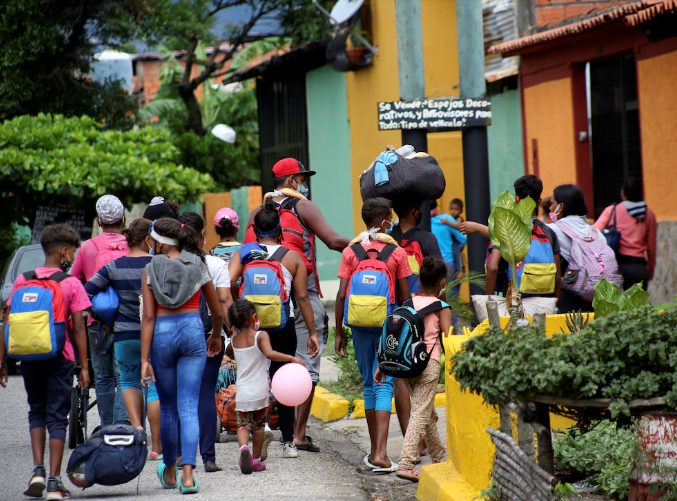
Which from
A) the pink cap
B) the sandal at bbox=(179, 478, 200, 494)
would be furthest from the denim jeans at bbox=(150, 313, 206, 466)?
the pink cap

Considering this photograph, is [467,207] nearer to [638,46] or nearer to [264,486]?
[264,486]

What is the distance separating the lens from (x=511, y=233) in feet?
19.1

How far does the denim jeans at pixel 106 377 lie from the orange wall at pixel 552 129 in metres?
8.95

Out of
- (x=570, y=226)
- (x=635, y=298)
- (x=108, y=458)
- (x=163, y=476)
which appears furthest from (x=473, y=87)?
(x=108, y=458)

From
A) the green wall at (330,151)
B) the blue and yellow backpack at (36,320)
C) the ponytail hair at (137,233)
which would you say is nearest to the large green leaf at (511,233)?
the ponytail hair at (137,233)

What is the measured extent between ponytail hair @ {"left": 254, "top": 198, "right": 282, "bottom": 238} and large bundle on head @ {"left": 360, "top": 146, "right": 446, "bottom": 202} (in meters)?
0.79

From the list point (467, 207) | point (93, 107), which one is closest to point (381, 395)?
point (467, 207)

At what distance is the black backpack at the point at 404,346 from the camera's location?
6.09 metres

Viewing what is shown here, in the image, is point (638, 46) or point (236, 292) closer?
point (236, 292)

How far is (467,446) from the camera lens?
221 inches

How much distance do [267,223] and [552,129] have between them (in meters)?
8.95

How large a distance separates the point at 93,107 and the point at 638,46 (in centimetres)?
1305

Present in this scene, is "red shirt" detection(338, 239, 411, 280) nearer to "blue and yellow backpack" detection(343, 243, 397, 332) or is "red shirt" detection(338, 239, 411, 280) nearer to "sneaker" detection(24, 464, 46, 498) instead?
"blue and yellow backpack" detection(343, 243, 397, 332)

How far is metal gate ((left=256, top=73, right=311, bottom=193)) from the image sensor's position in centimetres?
2141
